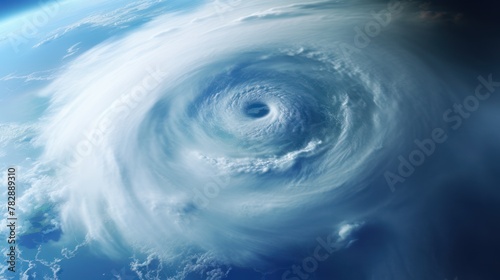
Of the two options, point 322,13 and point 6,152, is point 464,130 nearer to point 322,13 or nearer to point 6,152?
point 322,13

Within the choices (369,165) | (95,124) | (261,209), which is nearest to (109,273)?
(261,209)
